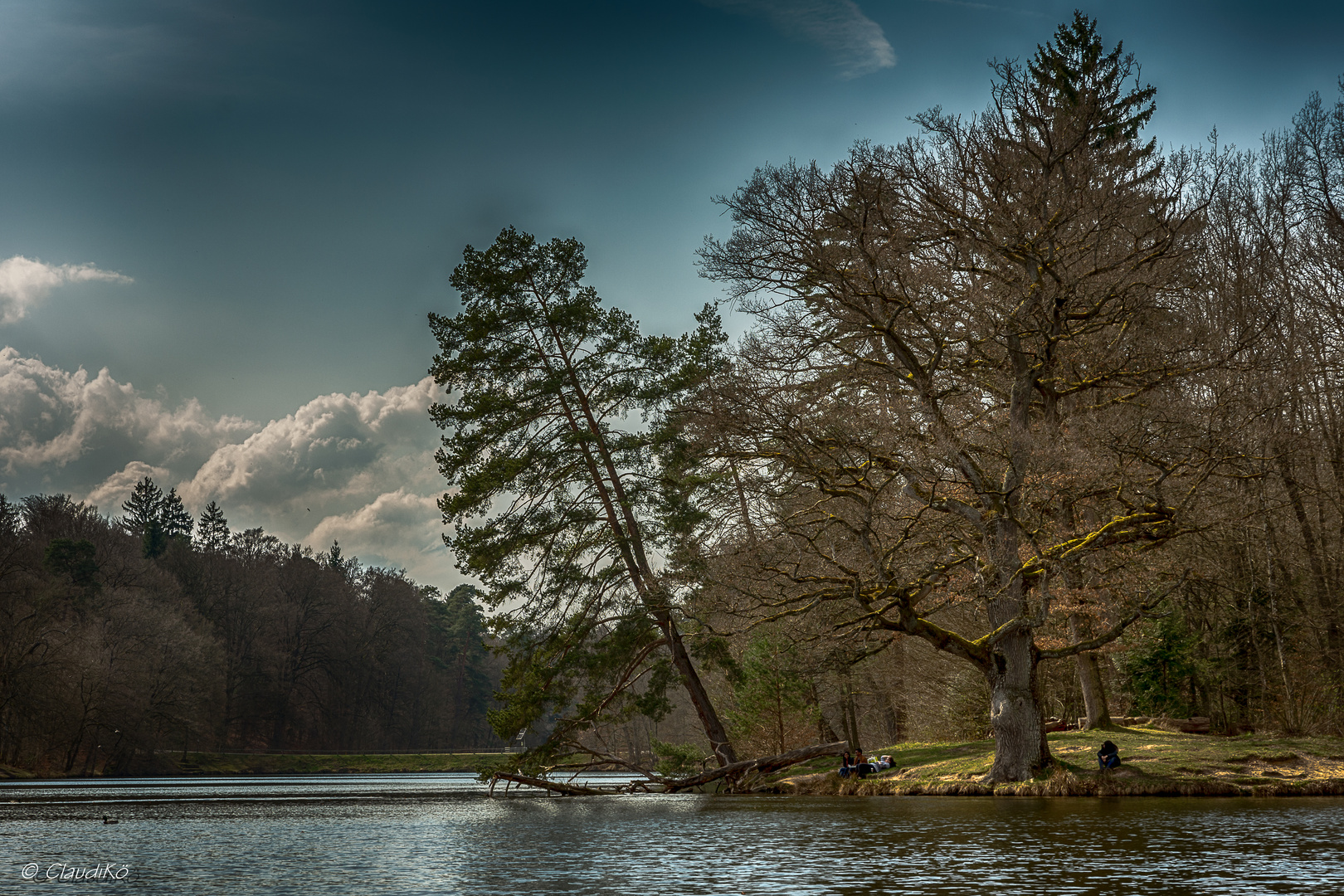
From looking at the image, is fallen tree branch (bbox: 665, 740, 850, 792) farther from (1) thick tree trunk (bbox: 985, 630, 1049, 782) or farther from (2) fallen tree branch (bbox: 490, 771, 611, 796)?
(1) thick tree trunk (bbox: 985, 630, 1049, 782)

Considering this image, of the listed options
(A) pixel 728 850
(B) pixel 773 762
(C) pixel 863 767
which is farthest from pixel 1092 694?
(A) pixel 728 850

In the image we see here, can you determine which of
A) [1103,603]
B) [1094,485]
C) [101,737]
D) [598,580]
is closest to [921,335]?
[1094,485]

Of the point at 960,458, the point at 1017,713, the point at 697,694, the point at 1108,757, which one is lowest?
the point at 1108,757

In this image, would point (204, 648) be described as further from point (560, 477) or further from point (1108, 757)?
point (1108, 757)

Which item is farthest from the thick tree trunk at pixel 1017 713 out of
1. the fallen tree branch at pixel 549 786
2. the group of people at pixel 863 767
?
the fallen tree branch at pixel 549 786

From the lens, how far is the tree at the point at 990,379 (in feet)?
63.5

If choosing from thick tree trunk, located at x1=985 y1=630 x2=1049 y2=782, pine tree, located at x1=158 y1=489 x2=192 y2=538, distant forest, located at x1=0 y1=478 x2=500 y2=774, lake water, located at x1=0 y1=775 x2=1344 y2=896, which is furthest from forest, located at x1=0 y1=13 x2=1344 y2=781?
pine tree, located at x1=158 y1=489 x2=192 y2=538

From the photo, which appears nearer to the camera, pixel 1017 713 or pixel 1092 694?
pixel 1017 713

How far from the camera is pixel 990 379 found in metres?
22.6

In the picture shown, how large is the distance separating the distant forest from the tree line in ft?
135

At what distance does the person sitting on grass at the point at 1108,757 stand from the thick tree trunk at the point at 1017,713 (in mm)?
1053

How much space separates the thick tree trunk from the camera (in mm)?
20156

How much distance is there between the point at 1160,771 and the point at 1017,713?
3.03 meters

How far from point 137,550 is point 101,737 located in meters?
20.6
